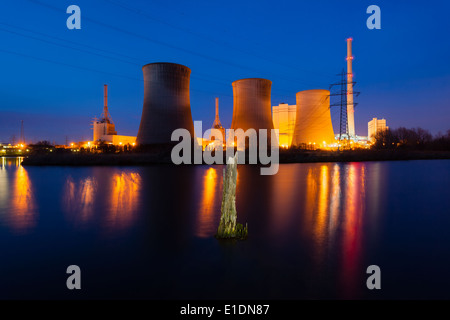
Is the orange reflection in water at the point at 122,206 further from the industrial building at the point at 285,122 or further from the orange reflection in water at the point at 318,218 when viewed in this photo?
the industrial building at the point at 285,122

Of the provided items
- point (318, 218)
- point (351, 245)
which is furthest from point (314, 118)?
point (351, 245)

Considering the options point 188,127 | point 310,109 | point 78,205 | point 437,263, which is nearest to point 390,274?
point 437,263

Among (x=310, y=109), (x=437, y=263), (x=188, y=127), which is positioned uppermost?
(x=310, y=109)

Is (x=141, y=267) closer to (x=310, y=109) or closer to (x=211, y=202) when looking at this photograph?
(x=211, y=202)

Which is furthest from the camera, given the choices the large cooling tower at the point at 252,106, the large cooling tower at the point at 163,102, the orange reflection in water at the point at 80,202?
the large cooling tower at the point at 252,106

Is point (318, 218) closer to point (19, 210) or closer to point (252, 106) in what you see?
point (19, 210)

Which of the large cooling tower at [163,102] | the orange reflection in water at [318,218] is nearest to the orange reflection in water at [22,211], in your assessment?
the orange reflection in water at [318,218]

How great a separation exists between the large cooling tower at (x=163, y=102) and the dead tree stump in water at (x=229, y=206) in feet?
76.2

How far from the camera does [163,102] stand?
26.0 metres

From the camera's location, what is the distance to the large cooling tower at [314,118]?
36.9 meters

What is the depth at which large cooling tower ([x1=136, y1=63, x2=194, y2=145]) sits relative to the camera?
84.8 feet

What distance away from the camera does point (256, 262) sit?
130 inches

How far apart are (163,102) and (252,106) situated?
1070 centimetres

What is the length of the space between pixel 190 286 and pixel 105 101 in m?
48.3
